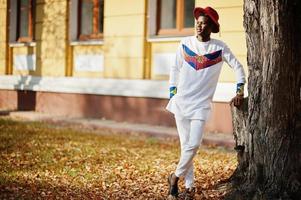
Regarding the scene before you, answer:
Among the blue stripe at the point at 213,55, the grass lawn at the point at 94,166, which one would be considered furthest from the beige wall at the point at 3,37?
the blue stripe at the point at 213,55

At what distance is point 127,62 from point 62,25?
2772 millimetres

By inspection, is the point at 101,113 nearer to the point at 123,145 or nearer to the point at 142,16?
the point at 142,16

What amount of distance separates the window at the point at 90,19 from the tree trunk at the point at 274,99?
9.82 metres

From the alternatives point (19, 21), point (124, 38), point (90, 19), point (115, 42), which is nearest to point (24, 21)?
point (19, 21)

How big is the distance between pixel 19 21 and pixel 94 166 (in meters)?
10.7

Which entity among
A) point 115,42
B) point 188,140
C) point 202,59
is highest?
point 115,42

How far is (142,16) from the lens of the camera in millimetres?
12820

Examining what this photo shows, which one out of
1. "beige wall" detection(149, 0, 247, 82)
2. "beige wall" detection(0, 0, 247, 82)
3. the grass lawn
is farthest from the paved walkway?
"beige wall" detection(149, 0, 247, 82)

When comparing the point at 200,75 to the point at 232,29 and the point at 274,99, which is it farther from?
the point at 232,29

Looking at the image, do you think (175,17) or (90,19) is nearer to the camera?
(175,17)

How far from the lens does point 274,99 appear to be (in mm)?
4797

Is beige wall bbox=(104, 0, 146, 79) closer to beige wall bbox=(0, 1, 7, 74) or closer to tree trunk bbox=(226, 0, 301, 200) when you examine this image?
beige wall bbox=(0, 1, 7, 74)

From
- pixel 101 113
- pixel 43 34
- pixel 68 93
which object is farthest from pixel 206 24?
pixel 43 34

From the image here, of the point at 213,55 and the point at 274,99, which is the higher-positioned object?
the point at 213,55
